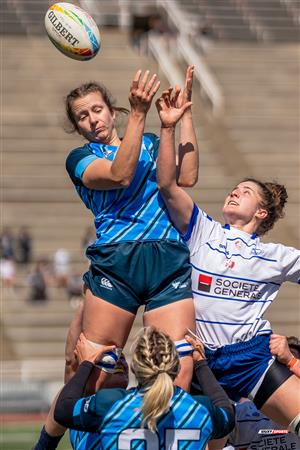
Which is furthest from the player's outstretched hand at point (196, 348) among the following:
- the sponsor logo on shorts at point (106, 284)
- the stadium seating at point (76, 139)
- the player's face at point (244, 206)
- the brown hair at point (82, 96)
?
the stadium seating at point (76, 139)

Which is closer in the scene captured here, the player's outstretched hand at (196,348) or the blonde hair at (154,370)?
the blonde hair at (154,370)

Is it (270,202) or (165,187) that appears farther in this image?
(270,202)

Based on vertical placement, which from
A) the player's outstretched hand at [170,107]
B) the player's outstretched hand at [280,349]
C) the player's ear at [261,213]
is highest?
the player's outstretched hand at [170,107]

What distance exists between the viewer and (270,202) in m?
6.44

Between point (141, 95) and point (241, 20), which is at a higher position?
point (141, 95)

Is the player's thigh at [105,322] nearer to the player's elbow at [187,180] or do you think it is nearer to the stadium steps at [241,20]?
the player's elbow at [187,180]

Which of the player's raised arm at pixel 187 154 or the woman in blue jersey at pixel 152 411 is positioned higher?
the player's raised arm at pixel 187 154

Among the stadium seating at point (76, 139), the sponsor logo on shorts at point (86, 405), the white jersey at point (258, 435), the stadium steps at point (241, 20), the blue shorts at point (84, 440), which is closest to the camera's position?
the sponsor logo on shorts at point (86, 405)

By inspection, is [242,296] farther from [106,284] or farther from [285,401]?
[106,284]

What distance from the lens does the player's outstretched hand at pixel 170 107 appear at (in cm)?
589

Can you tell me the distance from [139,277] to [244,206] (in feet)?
2.68

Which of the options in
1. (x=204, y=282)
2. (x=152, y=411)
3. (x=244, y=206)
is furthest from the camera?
(x=244, y=206)

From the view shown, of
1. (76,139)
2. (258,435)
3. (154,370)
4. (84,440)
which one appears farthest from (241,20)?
(154,370)

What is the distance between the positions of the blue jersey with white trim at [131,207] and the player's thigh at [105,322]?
322mm
